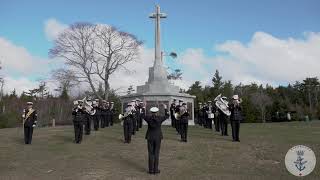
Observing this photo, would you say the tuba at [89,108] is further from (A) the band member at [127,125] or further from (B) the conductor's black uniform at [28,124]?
(A) the band member at [127,125]

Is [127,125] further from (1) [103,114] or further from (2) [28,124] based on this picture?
(1) [103,114]

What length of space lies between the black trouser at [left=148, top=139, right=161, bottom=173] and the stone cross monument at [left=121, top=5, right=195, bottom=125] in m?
19.9

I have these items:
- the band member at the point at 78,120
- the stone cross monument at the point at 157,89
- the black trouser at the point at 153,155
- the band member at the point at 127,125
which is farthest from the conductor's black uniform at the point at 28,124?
the stone cross monument at the point at 157,89

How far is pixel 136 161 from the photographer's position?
14.4m

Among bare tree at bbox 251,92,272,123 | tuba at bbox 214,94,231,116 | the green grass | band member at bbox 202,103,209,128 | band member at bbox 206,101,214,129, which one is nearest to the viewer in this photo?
the green grass

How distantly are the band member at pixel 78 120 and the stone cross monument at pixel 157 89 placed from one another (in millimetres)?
13268

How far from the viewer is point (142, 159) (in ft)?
48.4

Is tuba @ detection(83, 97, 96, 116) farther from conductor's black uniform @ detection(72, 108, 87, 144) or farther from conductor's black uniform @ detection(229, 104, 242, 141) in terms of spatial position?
conductor's black uniform @ detection(229, 104, 242, 141)

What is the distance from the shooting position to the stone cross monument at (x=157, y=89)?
33.2 m

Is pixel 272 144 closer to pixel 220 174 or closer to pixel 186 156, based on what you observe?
pixel 186 156

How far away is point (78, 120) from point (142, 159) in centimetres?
541

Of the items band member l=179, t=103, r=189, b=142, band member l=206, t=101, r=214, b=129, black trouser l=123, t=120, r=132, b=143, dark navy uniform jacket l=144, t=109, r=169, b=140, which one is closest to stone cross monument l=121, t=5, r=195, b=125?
band member l=206, t=101, r=214, b=129

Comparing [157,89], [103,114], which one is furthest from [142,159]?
[157,89]

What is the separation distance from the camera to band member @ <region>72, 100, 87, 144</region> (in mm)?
18875
